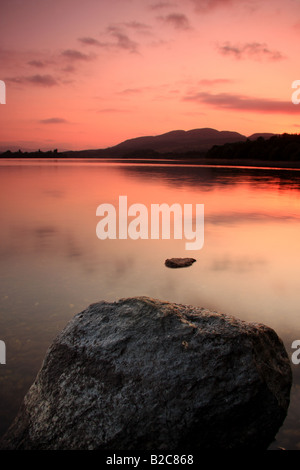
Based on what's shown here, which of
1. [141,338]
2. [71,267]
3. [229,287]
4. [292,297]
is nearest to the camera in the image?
[141,338]

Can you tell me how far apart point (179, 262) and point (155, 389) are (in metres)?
6.09

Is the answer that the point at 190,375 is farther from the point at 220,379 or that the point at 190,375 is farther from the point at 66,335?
the point at 66,335

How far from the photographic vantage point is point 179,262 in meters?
9.22

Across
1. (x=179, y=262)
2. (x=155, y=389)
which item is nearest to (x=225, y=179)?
(x=179, y=262)

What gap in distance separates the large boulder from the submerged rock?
5.23 meters

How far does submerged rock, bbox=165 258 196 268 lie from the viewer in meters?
9.11

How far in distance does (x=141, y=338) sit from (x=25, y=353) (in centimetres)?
229

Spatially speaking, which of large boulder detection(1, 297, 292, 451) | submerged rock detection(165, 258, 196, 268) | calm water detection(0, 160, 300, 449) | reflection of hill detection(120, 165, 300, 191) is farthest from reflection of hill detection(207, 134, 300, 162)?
large boulder detection(1, 297, 292, 451)

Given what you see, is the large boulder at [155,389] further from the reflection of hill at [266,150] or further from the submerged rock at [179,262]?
the reflection of hill at [266,150]

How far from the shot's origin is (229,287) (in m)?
7.77

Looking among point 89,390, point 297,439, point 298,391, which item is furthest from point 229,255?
point 89,390

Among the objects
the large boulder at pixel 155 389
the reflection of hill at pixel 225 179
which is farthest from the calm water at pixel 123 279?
the reflection of hill at pixel 225 179

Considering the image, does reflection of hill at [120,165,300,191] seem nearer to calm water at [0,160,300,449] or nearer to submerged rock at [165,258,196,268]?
calm water at [0,160,300,449]

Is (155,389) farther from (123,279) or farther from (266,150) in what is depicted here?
(266,150)
